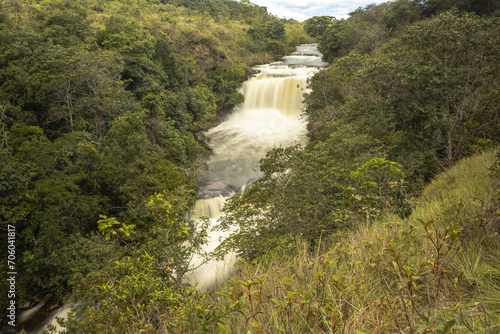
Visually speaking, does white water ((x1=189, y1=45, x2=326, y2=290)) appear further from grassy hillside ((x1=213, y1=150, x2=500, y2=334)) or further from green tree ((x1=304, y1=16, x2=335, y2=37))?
green tree ((x1=304, y1=16, x2=335, y2=37))

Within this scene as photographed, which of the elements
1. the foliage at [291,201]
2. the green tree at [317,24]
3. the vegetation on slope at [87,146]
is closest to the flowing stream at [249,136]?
the vegetation on slope at [87,146]

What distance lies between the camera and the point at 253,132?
21594 millimetres

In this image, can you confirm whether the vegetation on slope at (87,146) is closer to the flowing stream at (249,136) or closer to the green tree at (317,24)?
the flowing stream at (249,136)

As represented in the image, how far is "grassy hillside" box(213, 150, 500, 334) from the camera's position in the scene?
1785 mm

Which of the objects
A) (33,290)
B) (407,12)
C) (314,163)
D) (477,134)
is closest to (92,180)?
(33,290)

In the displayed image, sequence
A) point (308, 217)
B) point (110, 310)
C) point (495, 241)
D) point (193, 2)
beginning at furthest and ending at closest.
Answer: point (193, 2), point (308, 217), point (110, 310), point (495, 241)

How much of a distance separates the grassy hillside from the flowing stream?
678 cm

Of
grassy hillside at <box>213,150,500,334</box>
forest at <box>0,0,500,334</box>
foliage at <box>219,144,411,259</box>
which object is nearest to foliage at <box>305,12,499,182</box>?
forest at <box>0,0,500,334</box>

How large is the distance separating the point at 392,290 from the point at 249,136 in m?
19.2

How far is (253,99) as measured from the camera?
25.1m

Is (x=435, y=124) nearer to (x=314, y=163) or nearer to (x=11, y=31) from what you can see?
(x=314, y=163)

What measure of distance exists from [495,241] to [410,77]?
675 centimetres

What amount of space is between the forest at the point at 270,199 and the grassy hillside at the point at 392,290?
0.07ft

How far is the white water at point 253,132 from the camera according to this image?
14563mm
